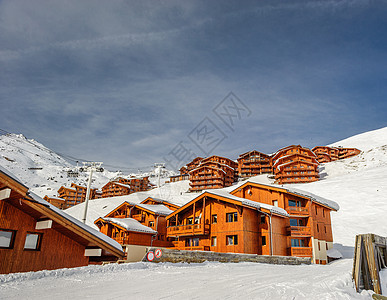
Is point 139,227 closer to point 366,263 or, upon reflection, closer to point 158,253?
point 158,253

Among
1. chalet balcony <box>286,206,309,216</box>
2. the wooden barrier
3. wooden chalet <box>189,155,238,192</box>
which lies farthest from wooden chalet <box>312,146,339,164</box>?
the wooden barrier

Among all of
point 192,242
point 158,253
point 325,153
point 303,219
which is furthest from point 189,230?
point 325,153

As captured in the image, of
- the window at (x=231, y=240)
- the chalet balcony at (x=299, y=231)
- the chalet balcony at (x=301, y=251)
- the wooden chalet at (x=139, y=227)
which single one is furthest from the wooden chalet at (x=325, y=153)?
the window at (x=231, y=240)

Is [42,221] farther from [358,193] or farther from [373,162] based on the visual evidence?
[373,162]

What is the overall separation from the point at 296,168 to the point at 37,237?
72.6m

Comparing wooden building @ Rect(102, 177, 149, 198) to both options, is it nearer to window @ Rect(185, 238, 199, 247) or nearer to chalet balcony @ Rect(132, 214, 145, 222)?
chalet balcony @ Rect(132, 214, 145, 222)

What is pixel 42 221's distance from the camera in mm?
11281

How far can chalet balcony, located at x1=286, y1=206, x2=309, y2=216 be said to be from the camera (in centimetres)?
3147

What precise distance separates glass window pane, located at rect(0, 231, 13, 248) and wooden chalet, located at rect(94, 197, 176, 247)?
993 inches

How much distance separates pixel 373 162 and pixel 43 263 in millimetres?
85943

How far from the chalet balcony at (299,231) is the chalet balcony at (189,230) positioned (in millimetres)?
9004

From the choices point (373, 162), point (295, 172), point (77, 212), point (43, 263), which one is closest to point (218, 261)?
point (43, 263)

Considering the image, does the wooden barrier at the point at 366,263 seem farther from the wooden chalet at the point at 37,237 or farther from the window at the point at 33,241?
the window at the point at 33,241

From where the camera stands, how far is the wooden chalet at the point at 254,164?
91.8 m
